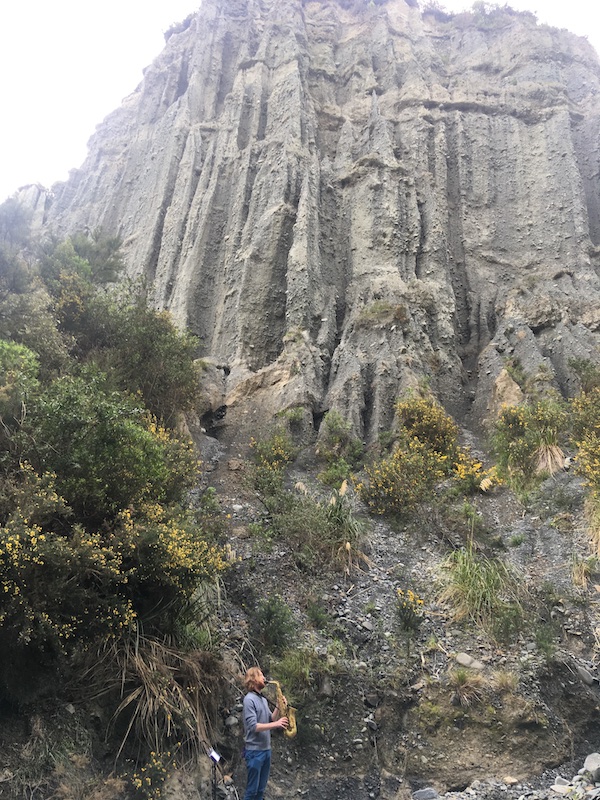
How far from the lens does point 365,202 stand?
24.3 meters

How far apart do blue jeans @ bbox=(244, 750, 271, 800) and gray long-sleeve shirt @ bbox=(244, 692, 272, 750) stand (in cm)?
7

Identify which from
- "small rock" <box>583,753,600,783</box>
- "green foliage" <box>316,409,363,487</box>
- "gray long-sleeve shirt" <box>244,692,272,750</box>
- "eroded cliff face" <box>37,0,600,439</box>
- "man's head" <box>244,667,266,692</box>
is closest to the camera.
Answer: "gray long-sleeve shirt" <box>244,692,272,750</box>

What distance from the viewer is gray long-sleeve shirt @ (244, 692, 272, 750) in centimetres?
628

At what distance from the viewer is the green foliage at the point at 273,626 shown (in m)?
9.11

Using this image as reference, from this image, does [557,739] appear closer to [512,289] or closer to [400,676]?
[400,676]

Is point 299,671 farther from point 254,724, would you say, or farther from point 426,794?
point 254,724

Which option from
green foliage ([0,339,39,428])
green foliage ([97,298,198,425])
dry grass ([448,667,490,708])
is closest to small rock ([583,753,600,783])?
dry grass ([448,667,490,708])

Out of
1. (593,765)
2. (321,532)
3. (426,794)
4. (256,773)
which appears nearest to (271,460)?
(321,532)

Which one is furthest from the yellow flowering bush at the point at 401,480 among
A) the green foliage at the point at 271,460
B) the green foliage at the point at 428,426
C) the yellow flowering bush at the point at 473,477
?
the green foliage at the point at 271,460

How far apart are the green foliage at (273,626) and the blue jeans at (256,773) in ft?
8.86

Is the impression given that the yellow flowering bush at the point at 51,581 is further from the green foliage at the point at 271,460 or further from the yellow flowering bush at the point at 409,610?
the green foliage at the point at 271,460

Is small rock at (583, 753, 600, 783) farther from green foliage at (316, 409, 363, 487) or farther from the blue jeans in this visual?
green foliage at (316, 409, 363, 487)

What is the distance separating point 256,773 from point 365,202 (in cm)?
2202

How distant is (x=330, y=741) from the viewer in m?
8.00
